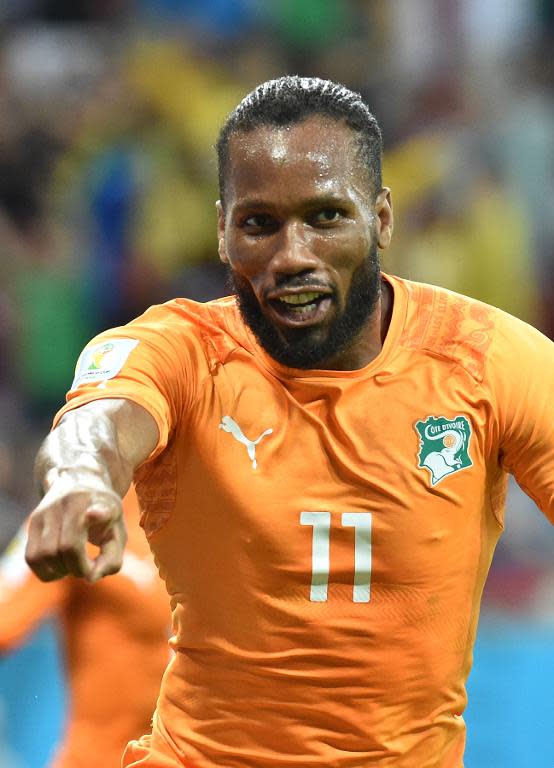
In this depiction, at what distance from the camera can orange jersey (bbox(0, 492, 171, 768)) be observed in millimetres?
4422

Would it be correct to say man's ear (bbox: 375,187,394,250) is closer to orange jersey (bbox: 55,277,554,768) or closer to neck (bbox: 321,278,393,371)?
neck (bbox: 321,278,393,371)

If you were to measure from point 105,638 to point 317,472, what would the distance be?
1.66 metres

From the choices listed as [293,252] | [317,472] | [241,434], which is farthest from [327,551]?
[293,252]

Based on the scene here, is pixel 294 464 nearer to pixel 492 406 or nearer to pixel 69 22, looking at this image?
pixel 492 406

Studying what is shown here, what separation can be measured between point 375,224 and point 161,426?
2.39ft

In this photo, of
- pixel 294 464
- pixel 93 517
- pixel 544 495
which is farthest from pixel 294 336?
pixel 93 517

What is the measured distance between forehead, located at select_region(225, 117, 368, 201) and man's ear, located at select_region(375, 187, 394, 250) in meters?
0.15

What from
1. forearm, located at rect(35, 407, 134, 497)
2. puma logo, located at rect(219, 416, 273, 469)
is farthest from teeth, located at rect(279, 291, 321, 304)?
forearm, located at rect(35, 407, 134, 497)

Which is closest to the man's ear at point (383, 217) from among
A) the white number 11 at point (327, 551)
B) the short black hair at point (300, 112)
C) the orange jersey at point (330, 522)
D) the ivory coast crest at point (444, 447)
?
the short black hair at point (300, 112)

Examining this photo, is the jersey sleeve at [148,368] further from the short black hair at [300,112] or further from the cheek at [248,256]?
the short black hair at [300,112]

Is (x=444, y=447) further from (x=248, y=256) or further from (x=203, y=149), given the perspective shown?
(x=203, y=149)

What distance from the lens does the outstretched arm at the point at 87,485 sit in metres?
2.21

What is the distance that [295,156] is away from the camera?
3.03 m

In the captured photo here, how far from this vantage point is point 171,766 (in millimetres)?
3162
